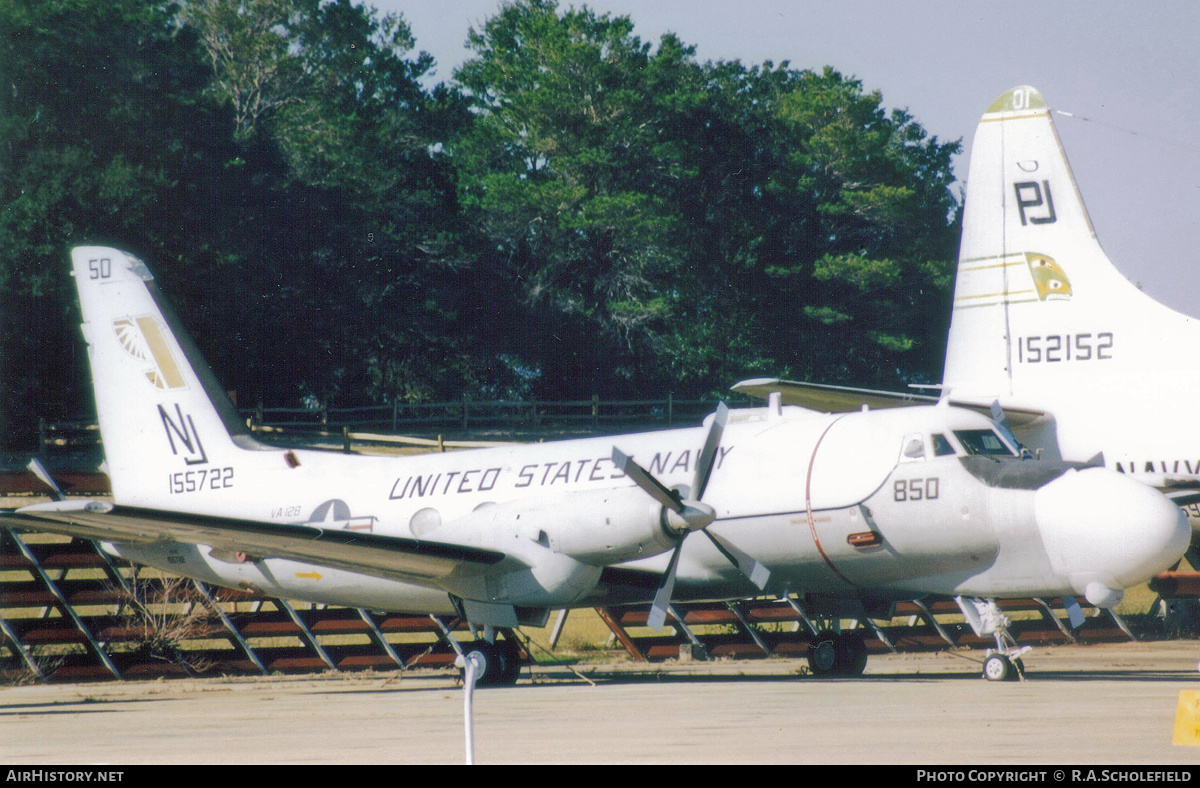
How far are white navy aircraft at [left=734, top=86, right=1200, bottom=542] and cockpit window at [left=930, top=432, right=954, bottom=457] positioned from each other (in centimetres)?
420

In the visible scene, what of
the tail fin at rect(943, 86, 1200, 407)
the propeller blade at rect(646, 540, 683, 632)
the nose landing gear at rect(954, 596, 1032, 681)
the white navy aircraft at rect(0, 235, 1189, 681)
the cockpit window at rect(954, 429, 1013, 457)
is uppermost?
the tail fin at rect(943, 86, 1200, 407)

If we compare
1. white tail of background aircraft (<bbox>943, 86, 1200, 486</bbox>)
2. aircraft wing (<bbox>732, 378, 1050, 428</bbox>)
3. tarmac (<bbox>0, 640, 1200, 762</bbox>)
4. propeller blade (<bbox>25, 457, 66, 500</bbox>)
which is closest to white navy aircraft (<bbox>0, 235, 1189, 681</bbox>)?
tarmac (<bbox>0, 640, 1200, 762</bbox>)

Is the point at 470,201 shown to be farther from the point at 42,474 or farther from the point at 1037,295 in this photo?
the point at 42,474

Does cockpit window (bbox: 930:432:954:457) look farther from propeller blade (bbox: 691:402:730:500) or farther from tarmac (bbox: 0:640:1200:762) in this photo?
tarmac (bbox: 0:640:1200:762)

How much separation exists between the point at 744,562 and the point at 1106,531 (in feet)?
15.3

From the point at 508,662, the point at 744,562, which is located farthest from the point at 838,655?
the point at 508,662

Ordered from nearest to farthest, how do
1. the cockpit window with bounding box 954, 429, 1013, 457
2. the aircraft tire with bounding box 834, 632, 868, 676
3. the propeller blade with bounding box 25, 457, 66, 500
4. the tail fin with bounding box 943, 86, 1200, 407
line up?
the cockpit window with bounding box 954, 429, 1013, 457, the aircraft tire with bounding box 834, 632, 868, 676, the propeller blade with bounding box 25, 457, 66, 500, the tail fin with bounding box 943, 86, 1200, 407

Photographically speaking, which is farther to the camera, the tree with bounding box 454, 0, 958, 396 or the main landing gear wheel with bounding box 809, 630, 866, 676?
the tree with bounding box 454, 0, 958, 396

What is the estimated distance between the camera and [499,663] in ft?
60.4

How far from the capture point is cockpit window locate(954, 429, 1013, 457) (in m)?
17.2

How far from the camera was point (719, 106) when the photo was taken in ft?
208

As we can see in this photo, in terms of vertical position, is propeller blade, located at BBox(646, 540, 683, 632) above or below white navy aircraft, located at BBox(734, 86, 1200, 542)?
below

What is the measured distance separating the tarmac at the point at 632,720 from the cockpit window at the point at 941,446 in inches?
113
